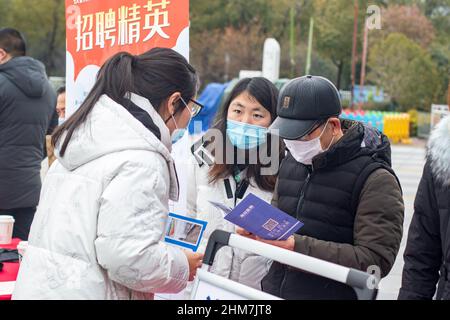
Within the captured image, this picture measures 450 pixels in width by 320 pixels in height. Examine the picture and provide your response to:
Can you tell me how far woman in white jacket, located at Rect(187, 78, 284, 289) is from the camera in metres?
3.21

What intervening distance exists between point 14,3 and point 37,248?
42.0m

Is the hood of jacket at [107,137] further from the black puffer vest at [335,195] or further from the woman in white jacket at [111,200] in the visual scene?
the black puffer vest at [335,195]

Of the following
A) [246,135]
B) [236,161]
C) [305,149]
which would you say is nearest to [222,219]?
[236,161]

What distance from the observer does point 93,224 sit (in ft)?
6.96

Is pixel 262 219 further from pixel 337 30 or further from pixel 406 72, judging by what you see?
pixel 337 30

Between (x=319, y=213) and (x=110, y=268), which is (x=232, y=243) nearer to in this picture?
(x=110, y=268)

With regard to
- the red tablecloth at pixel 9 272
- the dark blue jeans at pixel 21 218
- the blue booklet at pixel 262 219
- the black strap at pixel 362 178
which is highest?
the black strap at pixel 362 178

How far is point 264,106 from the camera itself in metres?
3.35

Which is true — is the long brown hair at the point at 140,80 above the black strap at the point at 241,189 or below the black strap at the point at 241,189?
above

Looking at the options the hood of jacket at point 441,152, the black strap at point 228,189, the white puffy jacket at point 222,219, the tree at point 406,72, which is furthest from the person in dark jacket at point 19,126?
the tree at point 406,72

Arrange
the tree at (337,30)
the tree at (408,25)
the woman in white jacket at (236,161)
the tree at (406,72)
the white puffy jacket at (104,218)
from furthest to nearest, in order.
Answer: the tree at (408,25) < the tree at (337,30) < the tree at (406,72) < the woman in white jacket at (236,161) < the white puffy jacket at (104,218)

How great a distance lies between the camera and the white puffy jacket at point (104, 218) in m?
2.09

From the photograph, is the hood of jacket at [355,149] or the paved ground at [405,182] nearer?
the hood of jacket at [355,149]

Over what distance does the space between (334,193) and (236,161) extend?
80 centimetres
